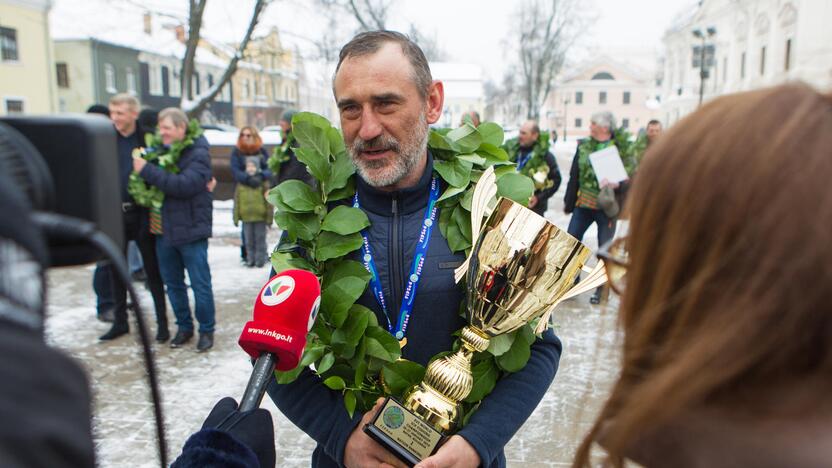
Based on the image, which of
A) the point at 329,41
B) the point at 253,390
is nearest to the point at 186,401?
the point at 253,390

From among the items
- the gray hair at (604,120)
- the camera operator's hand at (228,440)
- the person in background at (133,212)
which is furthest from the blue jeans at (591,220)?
the camera operator's hand at (228,440)

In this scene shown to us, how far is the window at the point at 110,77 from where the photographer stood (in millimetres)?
36859

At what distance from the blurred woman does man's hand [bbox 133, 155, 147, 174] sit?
4738 millimetres

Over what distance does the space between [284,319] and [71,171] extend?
77 cm

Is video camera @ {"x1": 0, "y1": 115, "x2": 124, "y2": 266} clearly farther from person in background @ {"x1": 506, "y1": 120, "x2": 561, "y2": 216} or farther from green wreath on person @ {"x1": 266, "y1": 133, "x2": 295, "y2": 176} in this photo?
person in background @ {"x1": 506, "y1": 120, "x2": 561, "y2": 216}

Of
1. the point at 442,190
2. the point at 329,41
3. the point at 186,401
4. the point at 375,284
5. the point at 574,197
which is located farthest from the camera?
the point at 329,41

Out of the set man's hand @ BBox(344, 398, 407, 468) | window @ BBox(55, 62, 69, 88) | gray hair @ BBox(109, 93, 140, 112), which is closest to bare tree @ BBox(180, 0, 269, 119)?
gray hair @ BBox(109, 93, 140, 112)

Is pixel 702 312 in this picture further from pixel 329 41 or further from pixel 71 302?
pixel 329 41

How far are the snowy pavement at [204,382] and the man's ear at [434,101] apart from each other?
0.94 m

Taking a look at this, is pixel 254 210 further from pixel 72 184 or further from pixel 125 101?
pixel 72 184

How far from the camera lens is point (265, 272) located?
8.07m

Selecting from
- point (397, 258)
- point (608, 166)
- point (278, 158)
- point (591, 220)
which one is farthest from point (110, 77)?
point (397, 258)

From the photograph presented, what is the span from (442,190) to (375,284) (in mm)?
387

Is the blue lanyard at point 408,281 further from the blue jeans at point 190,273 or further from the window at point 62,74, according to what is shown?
the window at point 62,74
